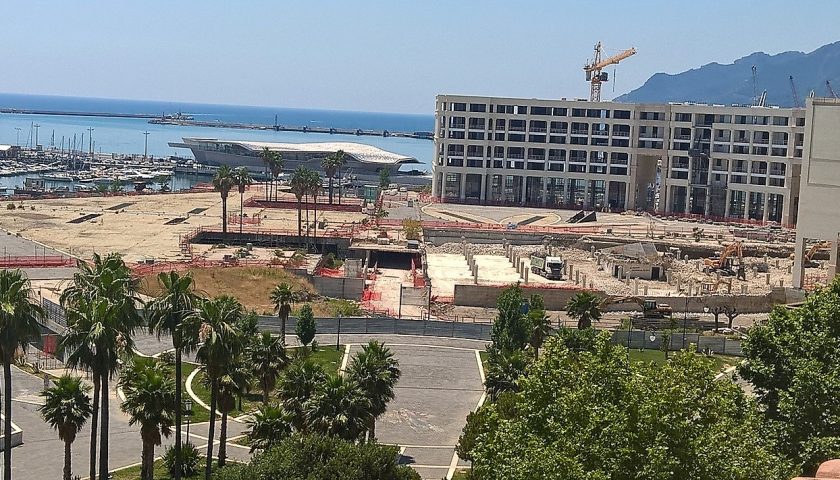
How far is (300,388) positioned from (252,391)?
16592 mm

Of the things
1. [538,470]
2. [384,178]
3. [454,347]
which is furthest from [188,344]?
[384,178]

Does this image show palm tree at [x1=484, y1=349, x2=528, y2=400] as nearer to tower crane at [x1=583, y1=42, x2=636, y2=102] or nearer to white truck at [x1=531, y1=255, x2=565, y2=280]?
white truck at [x1=531, y1=255, x2=565, y2=280]

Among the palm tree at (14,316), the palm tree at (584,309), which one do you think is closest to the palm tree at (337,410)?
the palm tree at (14,316)

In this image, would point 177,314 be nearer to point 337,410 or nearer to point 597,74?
point 337,410

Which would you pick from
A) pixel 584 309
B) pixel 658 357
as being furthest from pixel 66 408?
pixel 658 357

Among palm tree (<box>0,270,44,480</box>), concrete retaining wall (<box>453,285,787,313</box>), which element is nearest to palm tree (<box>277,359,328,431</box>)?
palm tree (<box>0,270,44,480</box>)

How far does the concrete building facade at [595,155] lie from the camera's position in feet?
454

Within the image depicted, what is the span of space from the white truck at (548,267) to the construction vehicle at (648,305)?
42.1ft

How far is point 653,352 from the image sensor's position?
68.6m

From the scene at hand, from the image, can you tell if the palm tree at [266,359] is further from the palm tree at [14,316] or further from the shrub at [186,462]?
the palm tree at [14,316]

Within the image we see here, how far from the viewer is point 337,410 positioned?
124ft

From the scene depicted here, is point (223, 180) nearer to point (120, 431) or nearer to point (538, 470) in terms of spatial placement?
point (120, 431)

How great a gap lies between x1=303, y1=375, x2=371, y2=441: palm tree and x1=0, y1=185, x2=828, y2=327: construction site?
40.6m

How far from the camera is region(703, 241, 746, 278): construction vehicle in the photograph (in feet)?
326
